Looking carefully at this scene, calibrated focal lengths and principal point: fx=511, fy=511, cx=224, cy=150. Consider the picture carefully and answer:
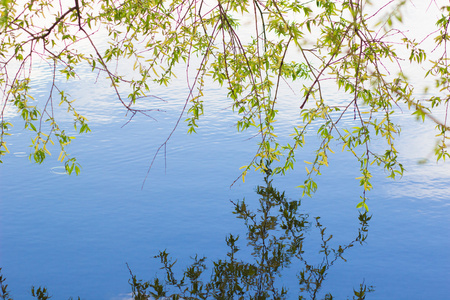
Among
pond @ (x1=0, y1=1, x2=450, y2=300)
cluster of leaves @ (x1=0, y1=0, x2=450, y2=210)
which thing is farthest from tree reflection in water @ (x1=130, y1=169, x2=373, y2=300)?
cluster of leaves @ (x1=0, y1=0, x2=450, y2=210)

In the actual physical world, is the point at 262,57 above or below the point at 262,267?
above

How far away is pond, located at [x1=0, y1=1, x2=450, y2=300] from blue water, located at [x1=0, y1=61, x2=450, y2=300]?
0.01 metres

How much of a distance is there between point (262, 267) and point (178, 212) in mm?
1412

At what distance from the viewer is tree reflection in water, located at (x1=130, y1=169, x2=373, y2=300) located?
4141 millimetres

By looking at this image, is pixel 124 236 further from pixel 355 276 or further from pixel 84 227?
pixel 355 276

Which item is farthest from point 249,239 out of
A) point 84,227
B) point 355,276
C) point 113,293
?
point 84,227

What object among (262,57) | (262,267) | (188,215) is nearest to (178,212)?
(188,215)

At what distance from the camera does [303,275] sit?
172 inches

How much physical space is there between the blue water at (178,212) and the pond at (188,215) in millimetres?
14

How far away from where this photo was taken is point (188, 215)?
550 centimetres

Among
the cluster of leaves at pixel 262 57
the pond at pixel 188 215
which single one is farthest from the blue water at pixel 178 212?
the cluster of leaves at pixel 262 57

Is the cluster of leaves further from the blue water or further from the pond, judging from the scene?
the blue water

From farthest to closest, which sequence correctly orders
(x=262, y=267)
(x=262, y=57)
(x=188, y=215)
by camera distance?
(x=188, y=215) → (x=262, y=267) → (x=262, y=57)

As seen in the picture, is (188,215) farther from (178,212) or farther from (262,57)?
(262,57)
